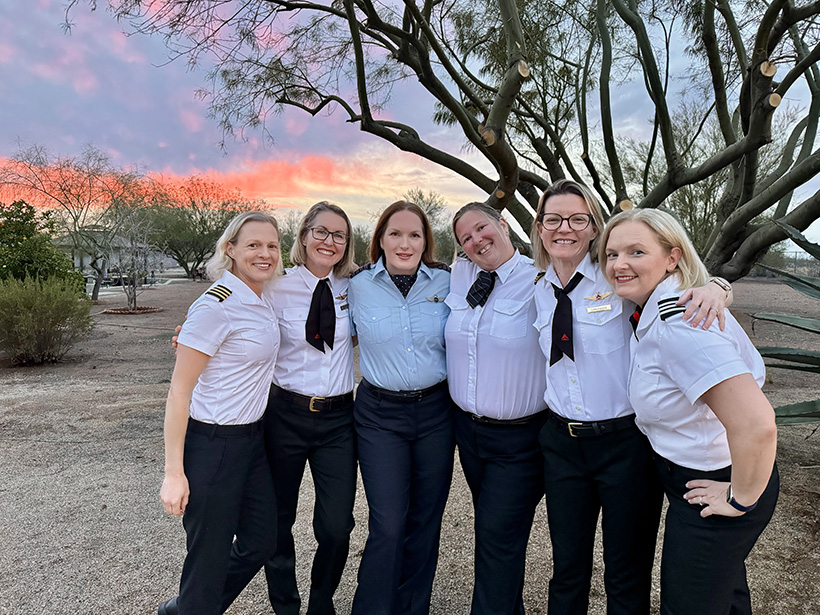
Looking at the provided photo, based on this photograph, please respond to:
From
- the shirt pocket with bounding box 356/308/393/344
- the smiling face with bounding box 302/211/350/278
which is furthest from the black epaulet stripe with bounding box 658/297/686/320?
the smiling face with bounding box 302/211/350/278

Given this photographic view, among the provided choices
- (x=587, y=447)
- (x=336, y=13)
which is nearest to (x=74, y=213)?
(x=336, y=13)

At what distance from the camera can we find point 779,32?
5.27 m

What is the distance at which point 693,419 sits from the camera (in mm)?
1725

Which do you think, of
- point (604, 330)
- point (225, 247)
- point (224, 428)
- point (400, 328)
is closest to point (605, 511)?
point (604, 330)

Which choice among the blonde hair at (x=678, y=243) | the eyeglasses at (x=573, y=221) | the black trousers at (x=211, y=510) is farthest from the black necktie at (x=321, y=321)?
the blonde hair at (x=678, y=243)

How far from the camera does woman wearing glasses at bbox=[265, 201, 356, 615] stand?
253 cm

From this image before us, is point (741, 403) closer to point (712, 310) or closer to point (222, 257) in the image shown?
point (712, 310)

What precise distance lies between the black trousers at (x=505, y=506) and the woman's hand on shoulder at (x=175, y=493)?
1302 mm

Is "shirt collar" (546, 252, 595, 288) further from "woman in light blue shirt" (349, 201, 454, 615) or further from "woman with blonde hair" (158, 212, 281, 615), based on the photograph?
"woman with blonde hair" (158, 212, 281, 615)

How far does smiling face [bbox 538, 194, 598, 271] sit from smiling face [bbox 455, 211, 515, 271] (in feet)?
1.00

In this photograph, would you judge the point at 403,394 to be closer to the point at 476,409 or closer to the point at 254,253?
the point at 476,409

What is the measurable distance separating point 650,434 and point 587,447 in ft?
0.86

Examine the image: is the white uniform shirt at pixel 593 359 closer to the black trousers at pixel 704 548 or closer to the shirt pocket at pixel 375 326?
the black trousers at pixel 704 548

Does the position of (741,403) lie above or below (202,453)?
above
